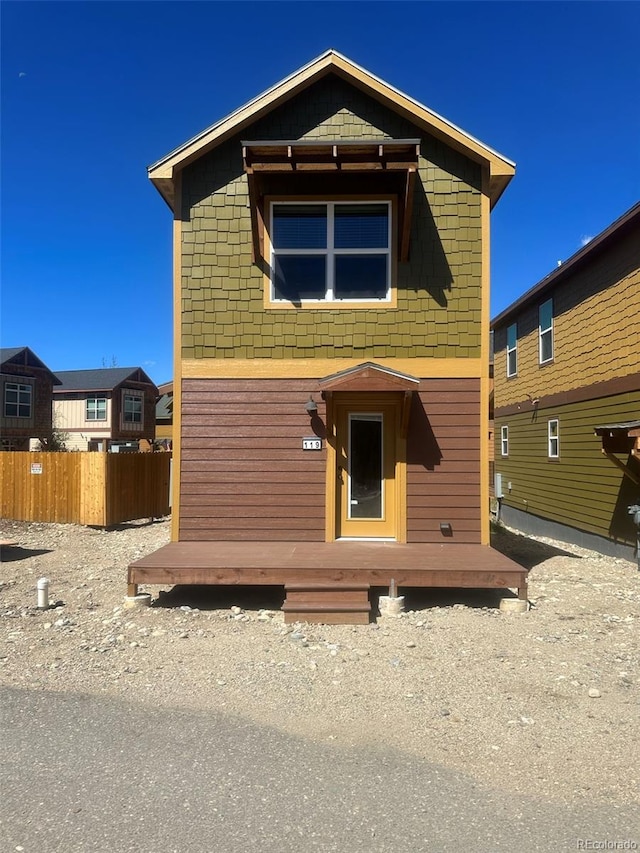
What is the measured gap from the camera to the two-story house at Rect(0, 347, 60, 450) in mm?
30250

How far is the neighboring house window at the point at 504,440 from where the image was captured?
18.3m

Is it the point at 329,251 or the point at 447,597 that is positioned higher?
the point at 329,251

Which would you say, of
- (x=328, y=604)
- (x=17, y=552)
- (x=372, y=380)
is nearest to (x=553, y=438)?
(x=372, y=380)

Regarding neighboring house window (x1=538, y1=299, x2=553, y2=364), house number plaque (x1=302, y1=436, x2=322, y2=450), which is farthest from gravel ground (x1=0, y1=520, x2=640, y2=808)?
neighboring house window (x1=538, y1=299, x2=553, y2=364)

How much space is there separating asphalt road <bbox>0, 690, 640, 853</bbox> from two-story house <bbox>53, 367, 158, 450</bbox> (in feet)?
115

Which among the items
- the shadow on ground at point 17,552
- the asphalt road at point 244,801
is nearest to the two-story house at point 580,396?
the asphalt road at point 244,801

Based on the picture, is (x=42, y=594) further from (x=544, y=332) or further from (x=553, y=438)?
(x=544, y=332)

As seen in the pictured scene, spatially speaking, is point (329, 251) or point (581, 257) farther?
point (581, 257)

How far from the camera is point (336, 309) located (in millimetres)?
8148

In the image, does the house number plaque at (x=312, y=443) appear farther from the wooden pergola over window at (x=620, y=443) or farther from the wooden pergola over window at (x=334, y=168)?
the wooden pergola over window at (x=620, y=443)

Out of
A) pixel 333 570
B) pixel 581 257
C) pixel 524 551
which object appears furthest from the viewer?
pixel 581 257

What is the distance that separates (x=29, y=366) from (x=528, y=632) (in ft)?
105

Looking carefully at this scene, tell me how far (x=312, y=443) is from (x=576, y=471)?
741cm

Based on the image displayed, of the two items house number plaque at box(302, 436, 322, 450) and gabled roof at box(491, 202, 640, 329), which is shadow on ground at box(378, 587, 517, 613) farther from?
gabled roof at box(491, 202, 640, 329)
